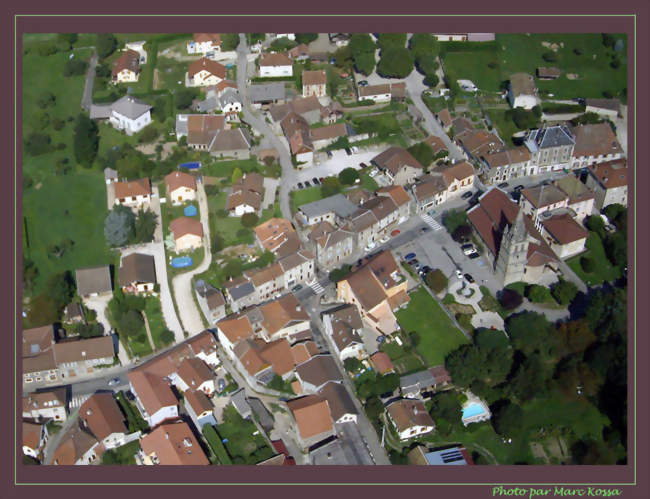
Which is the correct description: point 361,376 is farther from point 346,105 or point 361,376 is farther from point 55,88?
point 55,88

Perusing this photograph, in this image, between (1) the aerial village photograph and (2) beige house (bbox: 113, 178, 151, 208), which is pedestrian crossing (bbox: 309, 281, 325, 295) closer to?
(1) the aerial village photograph

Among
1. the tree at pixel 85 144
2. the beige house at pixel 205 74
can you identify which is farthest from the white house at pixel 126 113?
the beige house at pixel 205 74

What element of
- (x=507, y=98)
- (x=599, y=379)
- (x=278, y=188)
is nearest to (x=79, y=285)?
(x=278, y=188)

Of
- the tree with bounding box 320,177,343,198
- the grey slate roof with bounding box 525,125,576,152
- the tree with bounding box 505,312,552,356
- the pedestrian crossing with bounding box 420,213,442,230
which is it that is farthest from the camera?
the grey slate roof with bounding box 525,125,576,152

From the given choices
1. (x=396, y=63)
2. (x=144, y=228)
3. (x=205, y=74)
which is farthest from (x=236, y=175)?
(x=396, y=63)

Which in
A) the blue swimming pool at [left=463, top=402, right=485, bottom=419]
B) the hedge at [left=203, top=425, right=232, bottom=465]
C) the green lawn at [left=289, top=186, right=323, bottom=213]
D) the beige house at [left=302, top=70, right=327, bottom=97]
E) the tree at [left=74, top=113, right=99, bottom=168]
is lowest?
the hedge at [left=203, top=425, right=232, bottom=465]

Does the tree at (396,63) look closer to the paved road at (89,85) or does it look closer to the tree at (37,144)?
the paved road at (89,85)

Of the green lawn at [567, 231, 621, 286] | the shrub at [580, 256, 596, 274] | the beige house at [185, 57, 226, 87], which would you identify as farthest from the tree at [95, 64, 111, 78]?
the shrub at [580, 256, 596, 274]

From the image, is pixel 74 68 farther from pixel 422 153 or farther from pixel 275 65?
pixel 422 153
